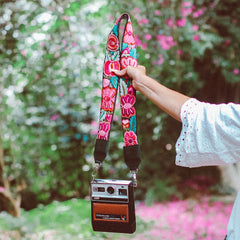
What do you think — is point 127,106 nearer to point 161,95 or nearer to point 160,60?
point 161,95

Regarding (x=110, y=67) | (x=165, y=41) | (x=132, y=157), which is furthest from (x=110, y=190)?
(x=165, y=41)

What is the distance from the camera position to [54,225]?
2475 mm

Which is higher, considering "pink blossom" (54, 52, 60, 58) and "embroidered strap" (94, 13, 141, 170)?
"pink blossom" (54, 52, 60, 58)

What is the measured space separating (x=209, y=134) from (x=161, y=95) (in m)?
0.16

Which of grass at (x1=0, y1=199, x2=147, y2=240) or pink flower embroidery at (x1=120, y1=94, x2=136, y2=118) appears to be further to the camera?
grass at (x1=0, y1=199, x2=147, y2=240)

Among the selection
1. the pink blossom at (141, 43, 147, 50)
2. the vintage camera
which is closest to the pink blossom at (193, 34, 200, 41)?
the pink blossom at (141, 43, 147, 50)

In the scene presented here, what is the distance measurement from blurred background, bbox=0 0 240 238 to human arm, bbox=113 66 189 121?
65.1 inches

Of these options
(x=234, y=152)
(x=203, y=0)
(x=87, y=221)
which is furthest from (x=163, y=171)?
(x=234, y=152)

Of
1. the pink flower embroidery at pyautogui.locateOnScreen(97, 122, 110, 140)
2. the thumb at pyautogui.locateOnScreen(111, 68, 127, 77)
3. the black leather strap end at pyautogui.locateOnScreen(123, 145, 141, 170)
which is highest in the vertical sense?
the thumb at pyautogui.locateOnScreen(111, 68, 127, 77)

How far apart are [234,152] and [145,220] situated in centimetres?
203

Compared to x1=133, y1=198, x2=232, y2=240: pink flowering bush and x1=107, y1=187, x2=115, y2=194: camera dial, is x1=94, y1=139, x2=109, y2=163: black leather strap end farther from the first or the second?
x1=133, y1=198, x2=232, y2=240: pink flowering bush

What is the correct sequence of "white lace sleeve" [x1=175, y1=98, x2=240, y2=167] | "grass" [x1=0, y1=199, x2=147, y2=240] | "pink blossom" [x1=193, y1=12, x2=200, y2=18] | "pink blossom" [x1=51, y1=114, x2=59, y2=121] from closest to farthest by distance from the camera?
1. "white lace sleeve" [x1=175, y1=98, x2=240, y2=167]
2. "grass" [x1=0, y1=199, x2=147, y2=240]
3. "pink blossom" [x1=51, y1=114, x2=59, y2=121]
4. "pink blossom" [x1=193, y1=12, x2=200, y2=18]

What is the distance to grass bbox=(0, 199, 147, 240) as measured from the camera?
2.35m

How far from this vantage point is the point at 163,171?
294 centimetres
